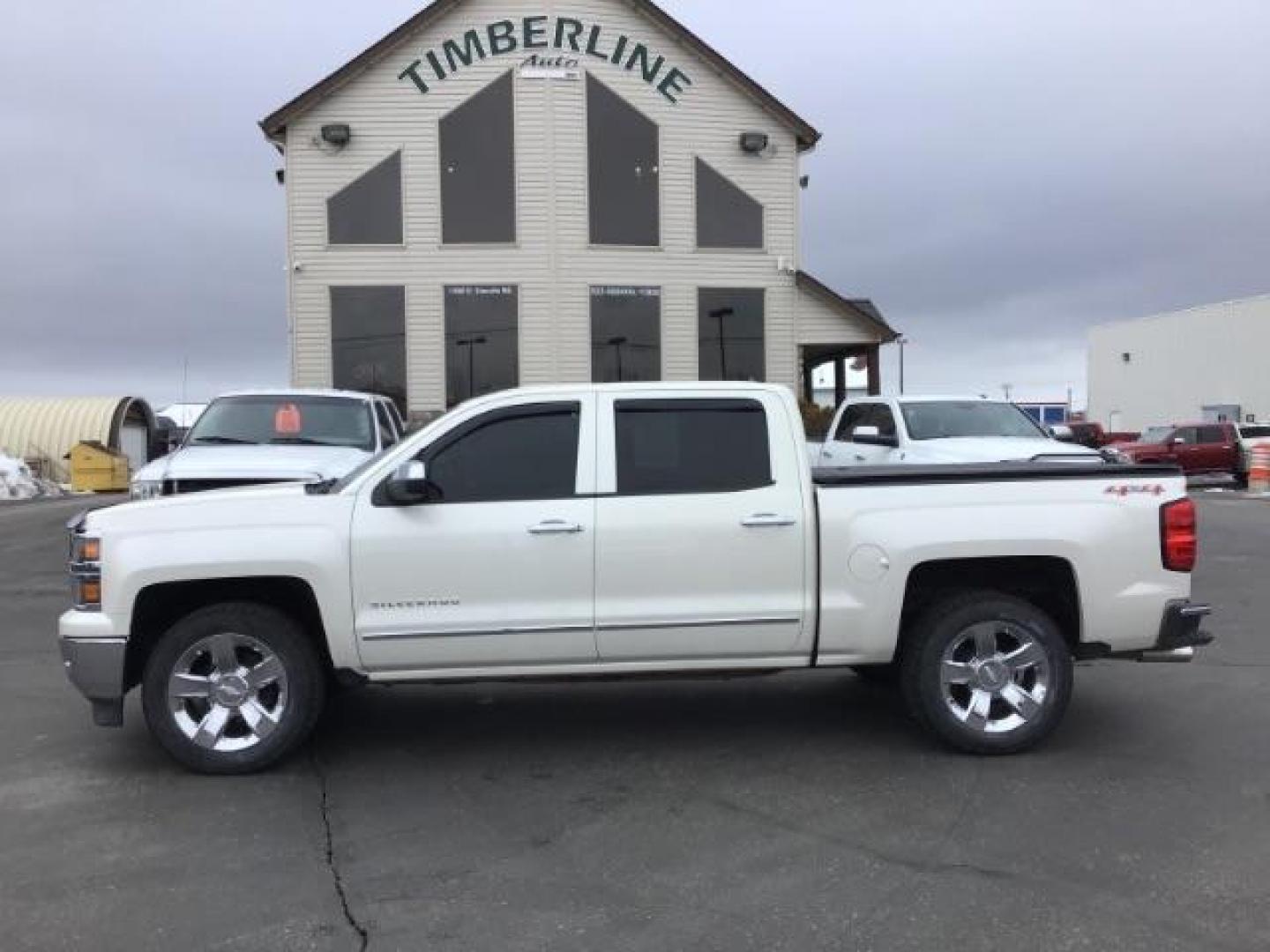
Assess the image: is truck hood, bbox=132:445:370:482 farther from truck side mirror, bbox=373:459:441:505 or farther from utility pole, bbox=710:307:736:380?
utility pole, bbox=710:307:736:380

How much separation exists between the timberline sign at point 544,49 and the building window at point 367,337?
3.57 metres

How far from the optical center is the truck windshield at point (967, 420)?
12164 mm

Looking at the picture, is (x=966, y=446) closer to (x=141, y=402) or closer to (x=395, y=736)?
(x=395, y=736)

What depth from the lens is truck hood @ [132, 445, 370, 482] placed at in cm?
927

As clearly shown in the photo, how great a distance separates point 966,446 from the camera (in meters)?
11.3

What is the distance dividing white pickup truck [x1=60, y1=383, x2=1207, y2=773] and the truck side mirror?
0.05 ft

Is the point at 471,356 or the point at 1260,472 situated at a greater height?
the point at 471,356

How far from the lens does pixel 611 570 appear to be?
214 inches

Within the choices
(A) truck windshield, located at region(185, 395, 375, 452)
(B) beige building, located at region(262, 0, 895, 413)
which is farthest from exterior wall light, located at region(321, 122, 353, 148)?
(A) truck windshield, located at region(185, 395, 375, 452)

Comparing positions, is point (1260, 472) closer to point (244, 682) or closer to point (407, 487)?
point (407, 487)

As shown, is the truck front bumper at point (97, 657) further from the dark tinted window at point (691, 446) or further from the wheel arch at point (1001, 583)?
the wheel arch at point (1001, 583)

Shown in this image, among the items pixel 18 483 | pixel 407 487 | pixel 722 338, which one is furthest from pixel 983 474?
pixel 18 483

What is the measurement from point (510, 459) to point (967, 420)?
801 centimetres

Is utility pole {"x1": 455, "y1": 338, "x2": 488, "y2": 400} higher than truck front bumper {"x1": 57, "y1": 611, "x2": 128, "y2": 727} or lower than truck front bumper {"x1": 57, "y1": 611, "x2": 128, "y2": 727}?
higher
